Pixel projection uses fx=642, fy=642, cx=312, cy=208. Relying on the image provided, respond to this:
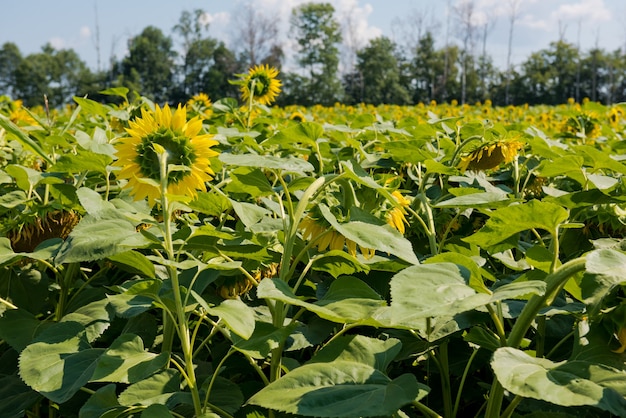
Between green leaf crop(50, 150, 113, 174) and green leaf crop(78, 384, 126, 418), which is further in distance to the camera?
green leaf crop(50, 150, 113, 174)

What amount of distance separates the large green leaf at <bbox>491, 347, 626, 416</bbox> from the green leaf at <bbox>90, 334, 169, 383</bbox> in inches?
17.6

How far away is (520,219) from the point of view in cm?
84

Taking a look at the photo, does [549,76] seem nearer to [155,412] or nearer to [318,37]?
[318,37]

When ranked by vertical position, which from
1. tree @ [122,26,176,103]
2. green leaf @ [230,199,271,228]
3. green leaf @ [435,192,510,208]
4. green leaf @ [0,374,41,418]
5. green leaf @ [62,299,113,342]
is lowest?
green leaf @ [0,374,41,418]

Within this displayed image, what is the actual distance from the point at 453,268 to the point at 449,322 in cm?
18

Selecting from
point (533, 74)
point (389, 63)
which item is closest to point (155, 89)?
point (389, 63)

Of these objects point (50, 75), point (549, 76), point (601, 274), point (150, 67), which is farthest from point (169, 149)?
point (50, 75)

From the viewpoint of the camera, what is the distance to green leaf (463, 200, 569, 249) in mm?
813

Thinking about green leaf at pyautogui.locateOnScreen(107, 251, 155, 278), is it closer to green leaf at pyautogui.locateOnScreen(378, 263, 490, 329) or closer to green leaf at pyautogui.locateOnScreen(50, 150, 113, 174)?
green leaf at pyautogui.locateOnScreen(50, 150, 113, 174)

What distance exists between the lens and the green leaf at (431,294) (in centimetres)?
67

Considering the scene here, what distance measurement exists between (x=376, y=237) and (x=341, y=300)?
0.33 feet

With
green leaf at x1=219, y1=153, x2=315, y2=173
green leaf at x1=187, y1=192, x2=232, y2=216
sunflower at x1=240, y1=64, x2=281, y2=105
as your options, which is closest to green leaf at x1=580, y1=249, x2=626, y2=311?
green leaf at x1=219, y1=153, x2=315, y2=173

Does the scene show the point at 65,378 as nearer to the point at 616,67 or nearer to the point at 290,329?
the point at 290,329

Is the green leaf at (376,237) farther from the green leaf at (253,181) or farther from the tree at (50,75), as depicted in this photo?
the tree at (50,75)
